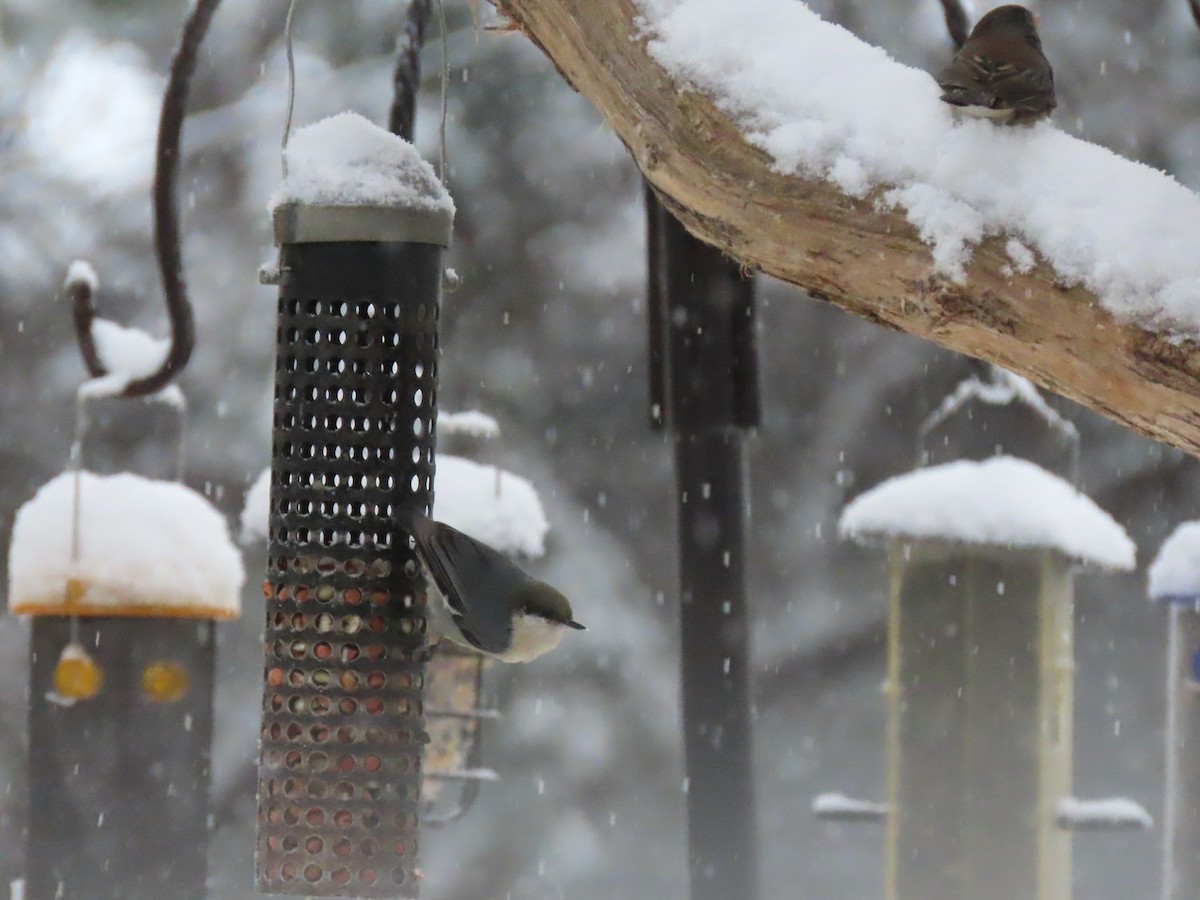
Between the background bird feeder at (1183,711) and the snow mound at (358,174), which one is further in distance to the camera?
the background bird feeder at (1183,711)

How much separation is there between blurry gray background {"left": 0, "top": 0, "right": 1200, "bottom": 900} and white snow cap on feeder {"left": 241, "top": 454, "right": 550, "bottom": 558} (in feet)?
14.5

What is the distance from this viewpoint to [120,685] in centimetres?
395

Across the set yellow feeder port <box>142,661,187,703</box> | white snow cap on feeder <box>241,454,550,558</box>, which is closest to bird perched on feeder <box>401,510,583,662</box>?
white snow cap on feeder <box>241,454,550,558</box>

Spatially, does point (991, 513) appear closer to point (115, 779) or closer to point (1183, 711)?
point (1183, 711)

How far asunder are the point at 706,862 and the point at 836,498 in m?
6.04

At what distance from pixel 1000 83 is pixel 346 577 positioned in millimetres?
1088

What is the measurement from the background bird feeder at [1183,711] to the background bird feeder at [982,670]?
0.12m

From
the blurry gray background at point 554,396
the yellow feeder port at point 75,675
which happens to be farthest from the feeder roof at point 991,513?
the blurry gray background at point 554,396

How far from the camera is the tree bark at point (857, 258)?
1.80 m

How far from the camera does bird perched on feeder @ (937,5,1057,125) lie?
190 centimetres

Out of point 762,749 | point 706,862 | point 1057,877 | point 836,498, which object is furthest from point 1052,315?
point 762,749

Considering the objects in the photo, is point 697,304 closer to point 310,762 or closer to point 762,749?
point 310,762

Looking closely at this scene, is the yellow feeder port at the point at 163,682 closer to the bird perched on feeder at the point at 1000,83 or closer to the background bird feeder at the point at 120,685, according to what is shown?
the background bird feeder at the point at 120,685

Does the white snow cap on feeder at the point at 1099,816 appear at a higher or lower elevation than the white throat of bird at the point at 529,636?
lower
